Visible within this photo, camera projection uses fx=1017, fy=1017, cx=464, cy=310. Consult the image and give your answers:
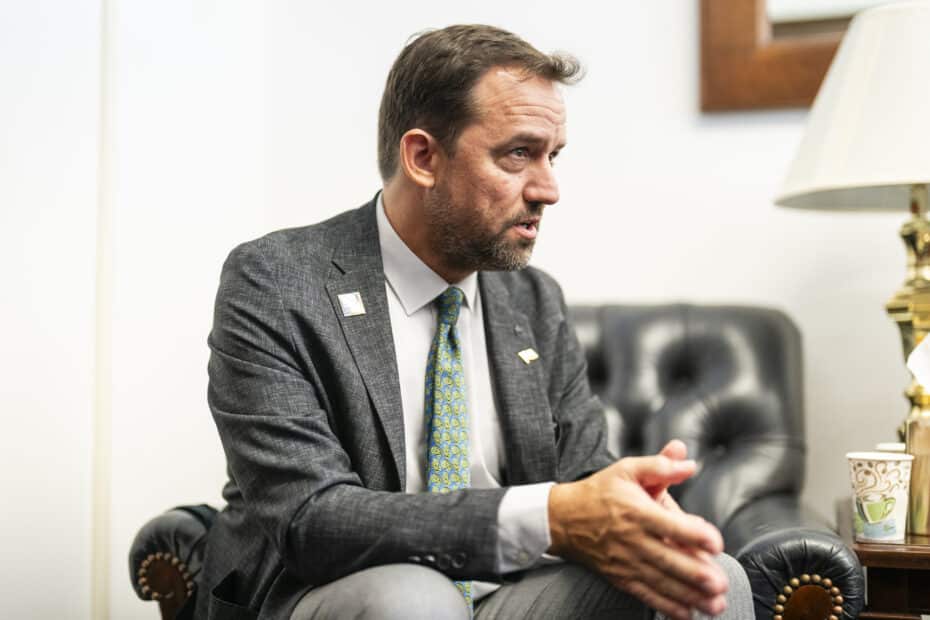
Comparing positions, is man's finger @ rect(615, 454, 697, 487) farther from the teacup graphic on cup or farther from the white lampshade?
the white lampshade

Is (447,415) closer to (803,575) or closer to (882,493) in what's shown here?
(803,575)

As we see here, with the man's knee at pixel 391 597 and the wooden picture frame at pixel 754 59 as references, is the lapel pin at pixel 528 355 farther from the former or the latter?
the wooden picture frame at pixel 754 59

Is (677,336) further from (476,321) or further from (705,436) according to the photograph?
(476,321)

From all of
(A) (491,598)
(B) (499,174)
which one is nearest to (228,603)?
(A) (491,598)

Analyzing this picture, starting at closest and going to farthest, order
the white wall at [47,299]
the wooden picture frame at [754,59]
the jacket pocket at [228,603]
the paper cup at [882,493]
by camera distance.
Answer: the jacket pocket at [228,603] < the paper cup at [882,493] < the white wall at [47,299] < the wooden picture frame at [754,59]

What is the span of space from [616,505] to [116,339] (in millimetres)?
1196

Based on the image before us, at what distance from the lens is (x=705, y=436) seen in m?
1.91

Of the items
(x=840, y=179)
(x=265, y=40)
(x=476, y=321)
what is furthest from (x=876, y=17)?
(x=265, y=40)

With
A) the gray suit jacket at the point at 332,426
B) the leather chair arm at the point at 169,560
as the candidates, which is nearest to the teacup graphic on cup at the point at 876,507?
the gray suit jacket at the point at 332,426

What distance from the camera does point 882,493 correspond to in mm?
1458

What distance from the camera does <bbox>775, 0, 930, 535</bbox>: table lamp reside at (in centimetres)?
156

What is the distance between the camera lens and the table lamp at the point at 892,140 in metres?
1.56

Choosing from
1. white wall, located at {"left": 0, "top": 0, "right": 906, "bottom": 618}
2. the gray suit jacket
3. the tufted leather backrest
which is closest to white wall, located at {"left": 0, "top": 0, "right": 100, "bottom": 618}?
white wall, located at {"left": 0, "top": 0, "right": 906, "bottom": 618}

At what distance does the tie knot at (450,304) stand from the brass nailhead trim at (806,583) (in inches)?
23.3
